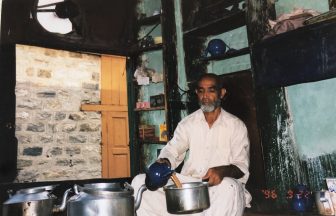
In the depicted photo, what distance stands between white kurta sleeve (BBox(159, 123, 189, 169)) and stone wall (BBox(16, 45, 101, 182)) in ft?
9.62

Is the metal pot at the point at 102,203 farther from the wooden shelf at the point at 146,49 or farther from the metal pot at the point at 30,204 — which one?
the wooden shelf at the point at 146,49

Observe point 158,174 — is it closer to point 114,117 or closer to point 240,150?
point 240,150

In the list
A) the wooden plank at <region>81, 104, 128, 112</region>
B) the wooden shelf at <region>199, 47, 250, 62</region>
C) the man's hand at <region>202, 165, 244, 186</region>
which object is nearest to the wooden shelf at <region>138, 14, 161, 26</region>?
the wooden shelf at <region>199, 47, 250, 62</region>

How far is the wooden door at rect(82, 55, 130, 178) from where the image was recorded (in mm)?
5918

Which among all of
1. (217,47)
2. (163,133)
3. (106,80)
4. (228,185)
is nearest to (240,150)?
(228,185)

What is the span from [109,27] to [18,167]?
272 cm

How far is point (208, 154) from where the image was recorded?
10.2 feet

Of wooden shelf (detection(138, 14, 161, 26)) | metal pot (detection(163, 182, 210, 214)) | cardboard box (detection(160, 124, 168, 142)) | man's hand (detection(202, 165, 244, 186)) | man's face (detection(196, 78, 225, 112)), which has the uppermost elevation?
wooden shelf (detection(138, 14, 161, 26))

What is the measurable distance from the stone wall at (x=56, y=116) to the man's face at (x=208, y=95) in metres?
3.11

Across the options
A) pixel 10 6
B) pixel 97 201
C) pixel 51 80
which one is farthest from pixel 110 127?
pixel 97 201

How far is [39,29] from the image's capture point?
4840 millimetres

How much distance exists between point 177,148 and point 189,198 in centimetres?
106

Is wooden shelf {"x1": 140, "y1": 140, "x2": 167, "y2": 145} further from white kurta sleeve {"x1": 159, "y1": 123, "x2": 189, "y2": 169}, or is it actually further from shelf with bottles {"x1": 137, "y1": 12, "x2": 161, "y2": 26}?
shelf with bottles {"x1": 137, "y1": 12, "x2": 161, "y2": 26}

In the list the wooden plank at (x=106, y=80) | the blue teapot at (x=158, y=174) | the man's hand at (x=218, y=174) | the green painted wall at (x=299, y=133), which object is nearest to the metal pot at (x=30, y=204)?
the blue teapot at (x=158, y=174)
